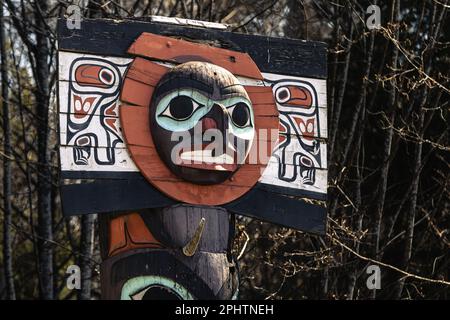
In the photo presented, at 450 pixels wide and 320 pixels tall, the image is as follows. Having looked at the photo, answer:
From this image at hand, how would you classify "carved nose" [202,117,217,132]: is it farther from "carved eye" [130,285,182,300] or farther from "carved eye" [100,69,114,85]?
"carved eye" [130,285,182,300]

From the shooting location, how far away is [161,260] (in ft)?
23.4

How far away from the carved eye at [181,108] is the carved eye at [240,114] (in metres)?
0.25

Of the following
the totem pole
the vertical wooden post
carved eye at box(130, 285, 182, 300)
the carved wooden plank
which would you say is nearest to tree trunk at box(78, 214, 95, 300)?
the totem pole

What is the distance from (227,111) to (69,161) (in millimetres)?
1127

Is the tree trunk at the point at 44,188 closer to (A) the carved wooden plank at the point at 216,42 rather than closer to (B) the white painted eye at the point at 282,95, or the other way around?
(A) the carved wooden plank at the point at 216,42

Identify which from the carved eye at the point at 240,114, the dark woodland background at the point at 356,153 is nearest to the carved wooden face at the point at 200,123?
the carved eye at the point at 240,114

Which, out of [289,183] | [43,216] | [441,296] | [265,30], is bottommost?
[441,296]

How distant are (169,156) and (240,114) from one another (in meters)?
0.60

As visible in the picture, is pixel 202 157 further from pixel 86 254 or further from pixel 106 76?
pixel 86 254

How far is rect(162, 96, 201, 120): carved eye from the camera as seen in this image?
7.20 m

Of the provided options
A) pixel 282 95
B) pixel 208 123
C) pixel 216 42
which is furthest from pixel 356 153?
pixel 208 123
